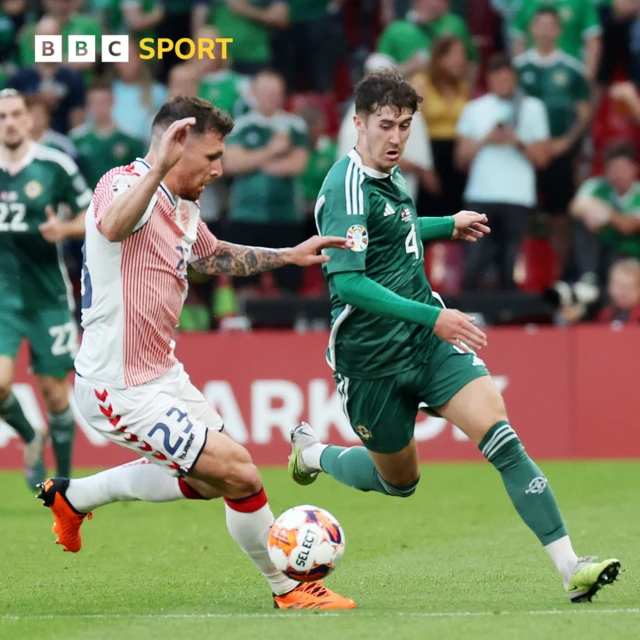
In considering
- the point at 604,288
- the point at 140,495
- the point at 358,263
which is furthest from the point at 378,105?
the point at 604,288

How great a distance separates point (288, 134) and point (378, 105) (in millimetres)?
7391

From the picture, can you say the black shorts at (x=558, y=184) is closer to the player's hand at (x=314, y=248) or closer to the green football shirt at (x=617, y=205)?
the green football shirt at (x=617, y=205)

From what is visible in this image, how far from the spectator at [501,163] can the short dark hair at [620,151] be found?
2.29 feet

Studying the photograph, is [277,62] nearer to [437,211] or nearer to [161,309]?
[437,211]

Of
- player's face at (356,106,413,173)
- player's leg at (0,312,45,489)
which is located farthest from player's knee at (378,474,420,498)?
player's leg at (0,312,45,489)

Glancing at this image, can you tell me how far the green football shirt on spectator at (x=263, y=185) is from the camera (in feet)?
44.7

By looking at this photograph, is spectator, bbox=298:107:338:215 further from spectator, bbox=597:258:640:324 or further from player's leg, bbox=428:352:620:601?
player's leg, bbox=428:352:620:601

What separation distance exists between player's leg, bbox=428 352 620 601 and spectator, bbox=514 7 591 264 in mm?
8007

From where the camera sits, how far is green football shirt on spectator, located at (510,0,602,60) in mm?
14508

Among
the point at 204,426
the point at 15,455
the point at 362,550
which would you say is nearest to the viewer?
the point at 204,426

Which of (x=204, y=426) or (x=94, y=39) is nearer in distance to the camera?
(x=204, y=426)

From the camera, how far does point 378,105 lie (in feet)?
21.0

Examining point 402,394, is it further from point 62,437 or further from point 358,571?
point 62,437

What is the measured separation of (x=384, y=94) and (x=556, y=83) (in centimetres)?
804
